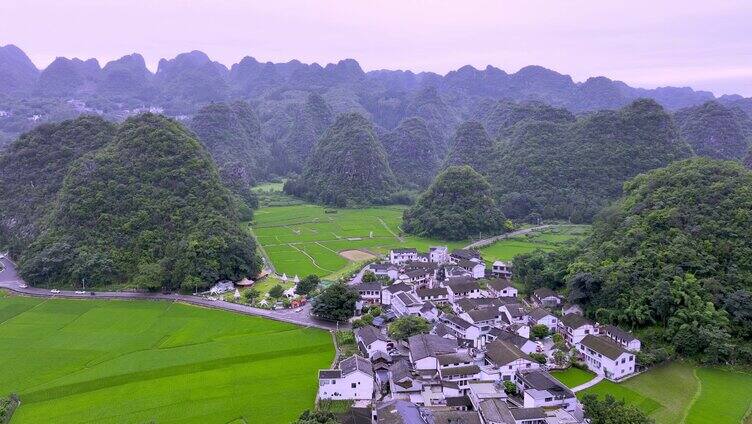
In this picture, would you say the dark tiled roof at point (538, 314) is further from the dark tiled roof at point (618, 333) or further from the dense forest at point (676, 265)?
the dark tiled roof at point (618, 333)

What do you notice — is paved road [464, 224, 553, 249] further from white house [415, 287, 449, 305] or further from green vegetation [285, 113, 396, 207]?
green vegetation [285, 113, 396, 207]

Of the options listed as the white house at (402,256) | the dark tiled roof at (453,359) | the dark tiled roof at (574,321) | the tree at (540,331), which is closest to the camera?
the dark tiled roof at (453,359)

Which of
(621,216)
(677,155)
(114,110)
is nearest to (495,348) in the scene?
(621,216)

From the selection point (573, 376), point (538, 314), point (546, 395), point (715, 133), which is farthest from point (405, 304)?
point (715, 133)

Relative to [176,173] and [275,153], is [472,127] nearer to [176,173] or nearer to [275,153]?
[275,153]

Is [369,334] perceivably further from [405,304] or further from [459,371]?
[459,371]

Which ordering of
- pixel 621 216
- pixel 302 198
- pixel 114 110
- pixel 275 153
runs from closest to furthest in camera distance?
pixel 621 216
pixel 302 198
pixel 275 153
pixel 114 110

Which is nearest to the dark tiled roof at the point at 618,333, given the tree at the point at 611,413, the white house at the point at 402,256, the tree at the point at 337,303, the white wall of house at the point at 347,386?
the tree at the point at 611,413
